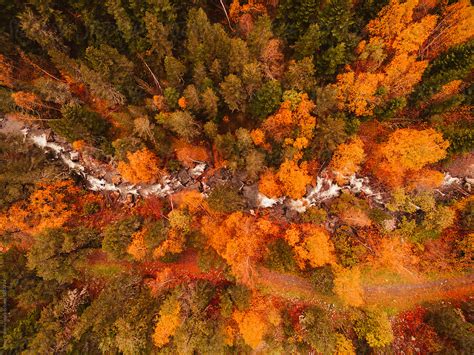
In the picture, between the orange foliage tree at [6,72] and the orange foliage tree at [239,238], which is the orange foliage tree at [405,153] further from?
the orange foliage tree at [6,72]

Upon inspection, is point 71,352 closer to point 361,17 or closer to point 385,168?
point 385,168

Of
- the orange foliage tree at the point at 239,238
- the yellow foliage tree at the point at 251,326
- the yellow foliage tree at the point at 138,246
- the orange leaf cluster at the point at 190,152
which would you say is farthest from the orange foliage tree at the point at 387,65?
the yellow foliage tree at the point at 138,246

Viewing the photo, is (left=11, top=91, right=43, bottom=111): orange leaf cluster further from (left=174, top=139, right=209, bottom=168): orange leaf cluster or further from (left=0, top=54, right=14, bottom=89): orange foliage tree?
(left=174, top=139, right=209, bottom=168): orange leaf cluster

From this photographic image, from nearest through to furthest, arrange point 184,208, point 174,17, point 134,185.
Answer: point 174,17, point 184,208, point 134,185

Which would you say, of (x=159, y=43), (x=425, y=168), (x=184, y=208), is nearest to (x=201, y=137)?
(x=184, y=208)

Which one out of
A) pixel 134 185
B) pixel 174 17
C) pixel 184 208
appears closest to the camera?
pixel 174 17

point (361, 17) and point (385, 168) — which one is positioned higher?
point (361, 17)
